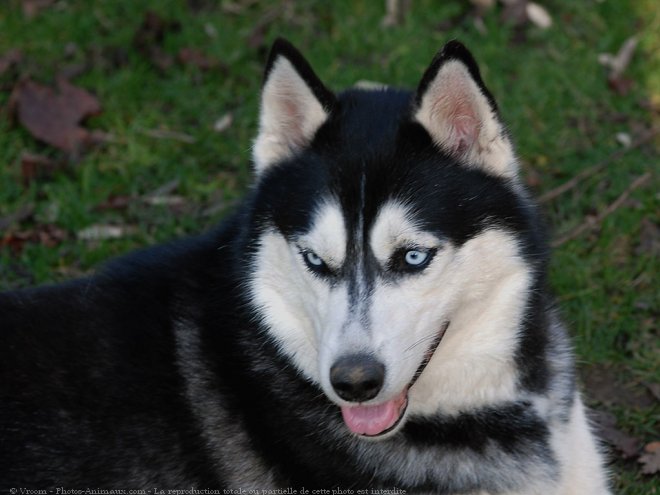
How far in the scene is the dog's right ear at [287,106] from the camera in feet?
11.3

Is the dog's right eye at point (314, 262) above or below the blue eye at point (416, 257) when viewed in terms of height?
below

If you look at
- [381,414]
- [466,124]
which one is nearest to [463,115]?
[466,124]

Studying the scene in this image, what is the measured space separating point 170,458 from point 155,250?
34.5 inches

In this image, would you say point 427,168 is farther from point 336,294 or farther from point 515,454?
point 515,454

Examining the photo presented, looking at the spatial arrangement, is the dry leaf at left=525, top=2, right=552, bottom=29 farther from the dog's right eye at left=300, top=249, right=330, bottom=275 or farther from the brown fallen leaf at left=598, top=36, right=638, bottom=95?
the dog's right eye at left=300, top=249, right=330, bottom=275

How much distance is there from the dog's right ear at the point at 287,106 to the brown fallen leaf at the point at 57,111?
9.42 ft

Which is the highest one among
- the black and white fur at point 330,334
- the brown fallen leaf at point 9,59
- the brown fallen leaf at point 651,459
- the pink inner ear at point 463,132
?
the pink inner ear at point 463,132

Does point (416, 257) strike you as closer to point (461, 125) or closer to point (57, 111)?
point (461, 125)

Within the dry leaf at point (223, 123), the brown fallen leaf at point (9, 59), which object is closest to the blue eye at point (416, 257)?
the dry leaf at point (223, 123)

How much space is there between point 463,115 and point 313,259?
0.74m

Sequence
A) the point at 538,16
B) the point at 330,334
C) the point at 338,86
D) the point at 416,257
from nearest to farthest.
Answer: the point at 330,334
the point at 416,257
the point at 338,86
the point at 538,16

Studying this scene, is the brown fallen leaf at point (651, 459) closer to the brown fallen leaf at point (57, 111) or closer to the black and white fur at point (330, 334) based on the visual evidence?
the black and white fur at point (330, 334)

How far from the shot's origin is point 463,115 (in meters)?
3.46

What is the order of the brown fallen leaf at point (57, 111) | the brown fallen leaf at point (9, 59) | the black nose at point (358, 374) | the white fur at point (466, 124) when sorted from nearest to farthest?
1. the black nose at point (358, 374)
2. the white fur at point (466, 124)
3. the brown fallen leaf at point (57, 111)
4. the brown fallen leaf at point (9, 59)
